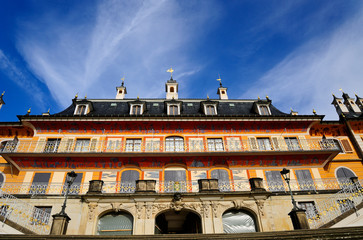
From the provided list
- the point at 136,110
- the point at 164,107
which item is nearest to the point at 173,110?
the point at 164,107

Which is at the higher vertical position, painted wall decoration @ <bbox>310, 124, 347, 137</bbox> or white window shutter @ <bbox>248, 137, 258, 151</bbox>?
painted wall decoration @ <bbox>310, 124, 347, 137</bbox>

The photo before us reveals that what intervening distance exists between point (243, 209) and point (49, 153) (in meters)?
14.6

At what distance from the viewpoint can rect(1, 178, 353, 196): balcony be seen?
17.4 meters

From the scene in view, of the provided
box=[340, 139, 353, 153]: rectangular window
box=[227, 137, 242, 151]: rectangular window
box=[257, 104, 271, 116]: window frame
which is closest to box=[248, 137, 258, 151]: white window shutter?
box=[227, 137, 242, 151]: rectangular window

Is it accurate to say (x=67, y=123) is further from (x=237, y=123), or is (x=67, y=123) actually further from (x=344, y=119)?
(x=344, y=119)

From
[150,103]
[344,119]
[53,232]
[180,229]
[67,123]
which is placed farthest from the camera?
[150,103]

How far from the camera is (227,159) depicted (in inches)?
787

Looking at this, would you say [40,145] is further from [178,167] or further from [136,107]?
[178,167]

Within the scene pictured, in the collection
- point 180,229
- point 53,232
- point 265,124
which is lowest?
point 53,232

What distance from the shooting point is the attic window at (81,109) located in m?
23.0

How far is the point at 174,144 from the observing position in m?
21.4

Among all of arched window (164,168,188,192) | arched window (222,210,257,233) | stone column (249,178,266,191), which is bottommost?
arched window (222,210,257,233)

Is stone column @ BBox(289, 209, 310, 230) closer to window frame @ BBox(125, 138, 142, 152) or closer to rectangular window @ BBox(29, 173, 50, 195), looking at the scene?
window frame @ BBox(125, 138, 142, 152)

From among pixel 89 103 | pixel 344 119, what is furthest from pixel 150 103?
pixel 344 119
